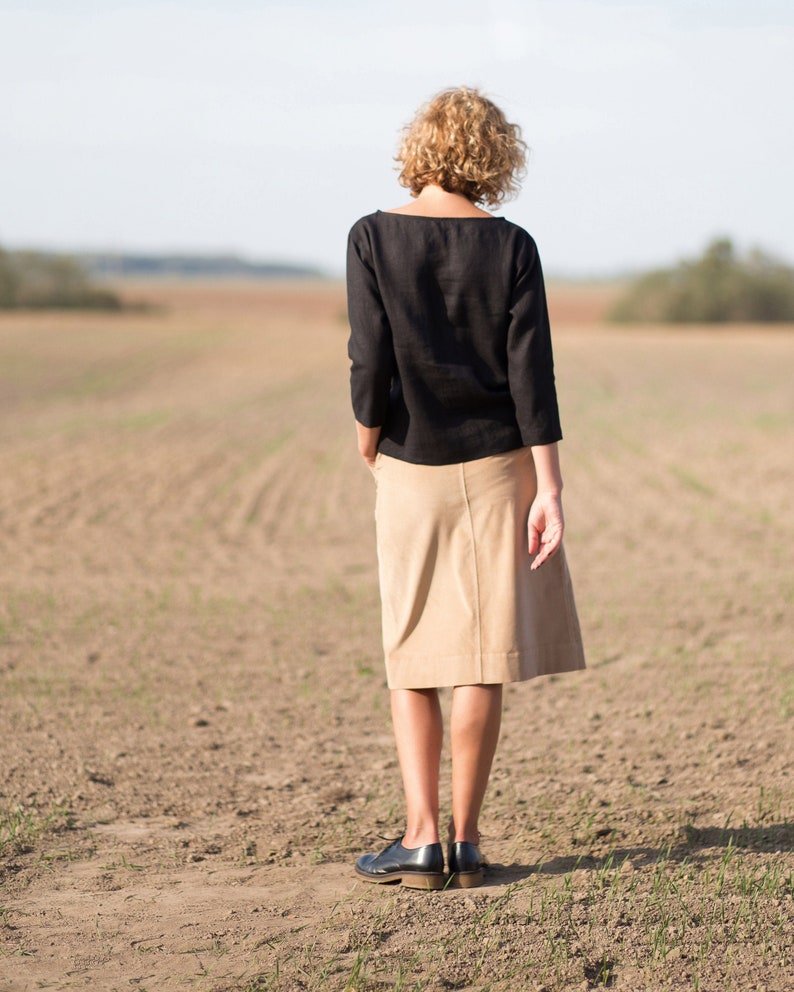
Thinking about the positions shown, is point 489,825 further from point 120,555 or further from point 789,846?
point 120,555

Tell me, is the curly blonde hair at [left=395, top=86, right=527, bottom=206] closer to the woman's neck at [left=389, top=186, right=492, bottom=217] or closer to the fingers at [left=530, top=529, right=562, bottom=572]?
the woman's neck at [left=389, top=186, right=492, bottom=217]

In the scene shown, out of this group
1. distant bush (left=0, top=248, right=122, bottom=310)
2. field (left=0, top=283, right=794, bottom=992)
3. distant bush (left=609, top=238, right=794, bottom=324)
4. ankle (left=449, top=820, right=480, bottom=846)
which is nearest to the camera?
field (left=0, top=283, right=794, bottom=992)

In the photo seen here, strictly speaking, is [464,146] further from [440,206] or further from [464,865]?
[464,865]

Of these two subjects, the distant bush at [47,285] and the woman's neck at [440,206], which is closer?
the woman's neck at [440,206]

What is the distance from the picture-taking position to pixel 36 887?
344 cm

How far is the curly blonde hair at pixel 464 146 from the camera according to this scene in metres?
3.20

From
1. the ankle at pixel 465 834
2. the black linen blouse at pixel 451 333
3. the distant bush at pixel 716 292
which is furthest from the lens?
the distant bush at pixel 716 292

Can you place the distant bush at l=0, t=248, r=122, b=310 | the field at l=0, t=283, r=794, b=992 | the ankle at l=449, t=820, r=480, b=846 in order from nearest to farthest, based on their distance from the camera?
the field at l=0, t=283, r=794, b=992, the ankle at l=449, t=820, r=480, b=846, the distant bush at l=0, t=248, r=122, b=310

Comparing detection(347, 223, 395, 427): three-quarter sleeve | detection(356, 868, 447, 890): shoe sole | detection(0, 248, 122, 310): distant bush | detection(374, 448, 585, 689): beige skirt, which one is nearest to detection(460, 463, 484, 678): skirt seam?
detection(374, 448, 585, 689): beige skirt

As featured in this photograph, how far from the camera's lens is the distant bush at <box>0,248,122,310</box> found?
66812mm

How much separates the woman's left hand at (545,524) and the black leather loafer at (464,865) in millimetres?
837

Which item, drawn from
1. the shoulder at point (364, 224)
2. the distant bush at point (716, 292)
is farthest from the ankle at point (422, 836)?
the distant bush at point (716, 292)

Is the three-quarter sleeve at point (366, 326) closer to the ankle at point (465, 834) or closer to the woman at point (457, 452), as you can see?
the woman at point (457, 452)

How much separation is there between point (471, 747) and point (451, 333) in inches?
46.1
